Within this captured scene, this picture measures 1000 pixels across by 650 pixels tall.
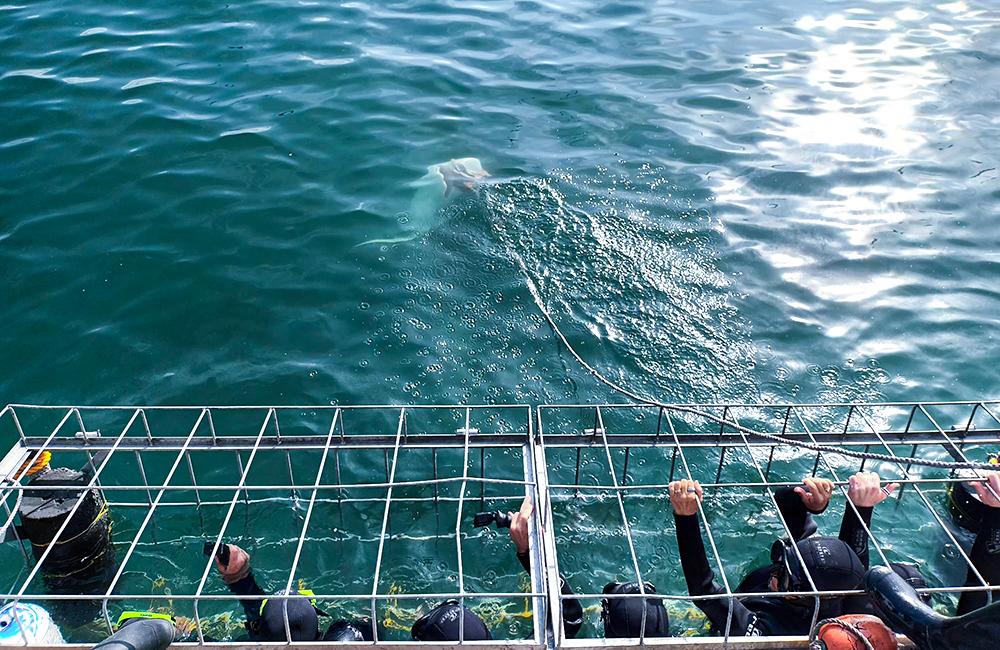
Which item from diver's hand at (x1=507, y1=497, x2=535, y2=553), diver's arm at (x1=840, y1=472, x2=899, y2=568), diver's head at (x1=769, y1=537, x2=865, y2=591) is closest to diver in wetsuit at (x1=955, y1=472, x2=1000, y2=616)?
diver's arm at (x1=840, y1=472, x2=899, y2=568)

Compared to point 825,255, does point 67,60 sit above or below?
above

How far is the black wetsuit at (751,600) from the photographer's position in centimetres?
539

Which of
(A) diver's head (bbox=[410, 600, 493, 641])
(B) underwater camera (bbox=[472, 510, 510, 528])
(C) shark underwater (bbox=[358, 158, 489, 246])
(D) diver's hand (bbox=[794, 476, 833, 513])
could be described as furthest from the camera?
(C) shark underwater (bbox=[358, 158, 489, 246])

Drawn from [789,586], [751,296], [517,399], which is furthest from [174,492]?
[751,296]

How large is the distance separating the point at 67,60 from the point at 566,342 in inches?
496

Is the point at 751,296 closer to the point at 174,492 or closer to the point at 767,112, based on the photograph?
the point at 767,112

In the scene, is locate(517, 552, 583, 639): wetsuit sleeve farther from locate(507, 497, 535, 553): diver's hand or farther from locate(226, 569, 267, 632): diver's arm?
locate(226, 569, 267, 632): diver's arm

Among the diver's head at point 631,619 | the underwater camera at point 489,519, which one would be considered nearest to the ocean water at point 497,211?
the underwater camera at point 489,519

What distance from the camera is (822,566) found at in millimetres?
5211

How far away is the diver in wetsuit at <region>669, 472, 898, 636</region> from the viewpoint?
17.1 feet

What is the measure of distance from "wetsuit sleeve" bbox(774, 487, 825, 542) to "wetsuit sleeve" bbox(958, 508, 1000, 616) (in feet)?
3.78

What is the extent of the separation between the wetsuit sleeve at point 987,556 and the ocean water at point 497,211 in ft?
5.36

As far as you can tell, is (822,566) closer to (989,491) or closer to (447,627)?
(989,491)

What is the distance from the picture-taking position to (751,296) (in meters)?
10.6
